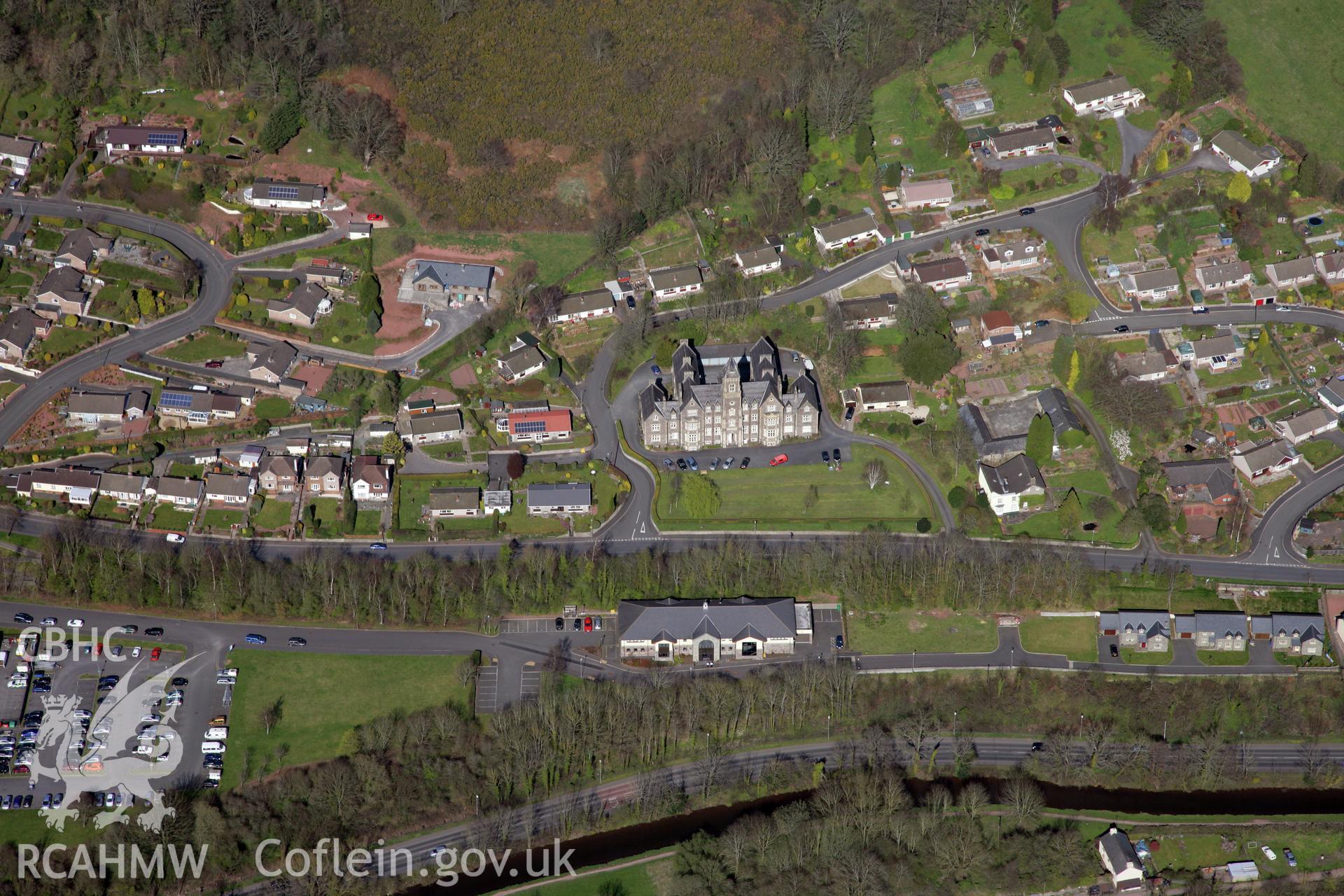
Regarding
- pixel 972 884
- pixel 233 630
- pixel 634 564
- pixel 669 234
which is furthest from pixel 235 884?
pixel 669 234

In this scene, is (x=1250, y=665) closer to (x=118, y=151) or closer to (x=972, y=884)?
(x=972, y=884)

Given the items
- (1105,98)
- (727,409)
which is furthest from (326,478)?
(1105,98)

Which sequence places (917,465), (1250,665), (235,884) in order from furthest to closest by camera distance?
(917,465), (1250,665), (235,884)

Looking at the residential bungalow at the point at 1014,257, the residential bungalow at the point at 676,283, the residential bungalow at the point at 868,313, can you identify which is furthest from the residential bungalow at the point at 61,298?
the residential bungalow at the point at 1014,257

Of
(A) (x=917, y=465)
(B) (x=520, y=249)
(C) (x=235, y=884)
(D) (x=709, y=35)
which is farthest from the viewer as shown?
(D) (x=709, y=35)

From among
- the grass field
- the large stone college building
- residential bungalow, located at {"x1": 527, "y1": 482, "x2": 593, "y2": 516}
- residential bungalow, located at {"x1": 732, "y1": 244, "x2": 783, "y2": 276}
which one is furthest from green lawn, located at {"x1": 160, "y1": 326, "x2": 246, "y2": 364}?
the grass field

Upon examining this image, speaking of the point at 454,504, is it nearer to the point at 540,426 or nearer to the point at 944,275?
the point at 540,426

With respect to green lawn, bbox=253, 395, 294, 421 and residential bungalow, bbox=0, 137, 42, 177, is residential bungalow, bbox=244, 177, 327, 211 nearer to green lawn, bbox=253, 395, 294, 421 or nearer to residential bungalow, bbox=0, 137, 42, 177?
green lawn, bbox=253, 395, 294, 421
